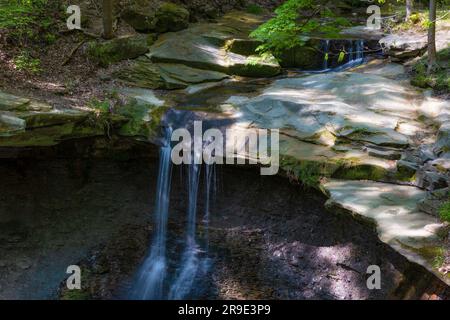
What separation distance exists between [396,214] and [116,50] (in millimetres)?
9282

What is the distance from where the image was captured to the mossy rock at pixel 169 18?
14578mm

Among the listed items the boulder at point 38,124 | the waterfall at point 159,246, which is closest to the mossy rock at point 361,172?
the waterfall at point 159,246

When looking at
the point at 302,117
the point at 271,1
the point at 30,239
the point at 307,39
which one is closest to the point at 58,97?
the point at 30,239

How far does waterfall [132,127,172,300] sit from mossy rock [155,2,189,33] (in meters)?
5.89

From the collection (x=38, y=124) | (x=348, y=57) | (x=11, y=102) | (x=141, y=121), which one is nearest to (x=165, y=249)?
(x=141, y=121)

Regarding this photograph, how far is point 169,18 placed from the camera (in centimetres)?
1465

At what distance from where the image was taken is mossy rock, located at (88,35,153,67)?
12.9m

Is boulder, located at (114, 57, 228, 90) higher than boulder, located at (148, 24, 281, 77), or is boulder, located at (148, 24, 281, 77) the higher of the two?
boulder, located at (148, 24, 281, 77)

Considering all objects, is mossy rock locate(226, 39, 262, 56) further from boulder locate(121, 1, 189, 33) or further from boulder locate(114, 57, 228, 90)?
boulder locate(121, 1, 189, 33)

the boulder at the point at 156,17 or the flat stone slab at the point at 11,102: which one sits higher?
the boulder at the point at 156,17

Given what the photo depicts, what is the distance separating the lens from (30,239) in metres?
9.51

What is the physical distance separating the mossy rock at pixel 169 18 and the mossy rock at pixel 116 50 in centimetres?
137

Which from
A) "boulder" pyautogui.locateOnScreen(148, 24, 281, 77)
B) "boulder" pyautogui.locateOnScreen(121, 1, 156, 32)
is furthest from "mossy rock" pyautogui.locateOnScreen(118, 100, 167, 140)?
"boulder" pyautogui.locateOnScreen(121, 1, 156, 32)

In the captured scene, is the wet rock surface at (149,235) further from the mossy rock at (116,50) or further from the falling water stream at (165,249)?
the mossy rock at (116,50)
